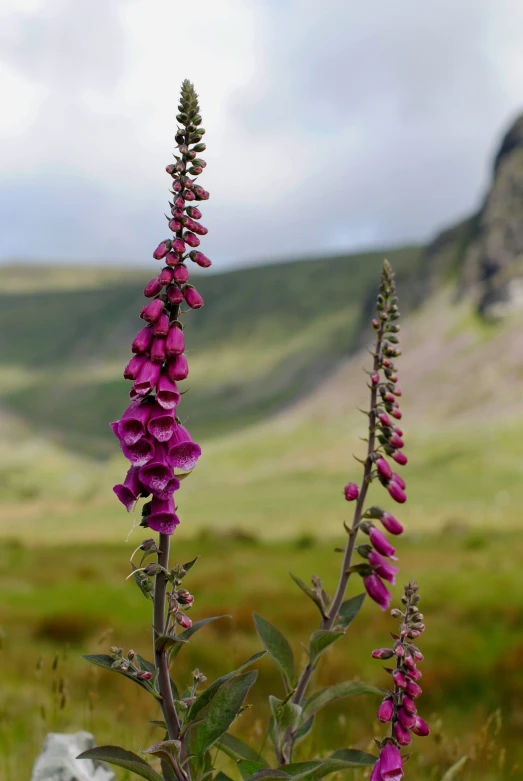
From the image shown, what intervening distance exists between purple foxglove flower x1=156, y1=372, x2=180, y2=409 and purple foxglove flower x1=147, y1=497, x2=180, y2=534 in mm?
500

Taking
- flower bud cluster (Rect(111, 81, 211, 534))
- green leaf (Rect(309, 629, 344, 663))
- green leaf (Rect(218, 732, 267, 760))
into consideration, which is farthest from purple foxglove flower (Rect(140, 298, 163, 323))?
green leaf (Rect(218, 732, 267, 760))

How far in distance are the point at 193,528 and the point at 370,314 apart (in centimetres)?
12783

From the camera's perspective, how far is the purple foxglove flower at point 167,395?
4098 mm

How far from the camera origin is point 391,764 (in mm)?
4168

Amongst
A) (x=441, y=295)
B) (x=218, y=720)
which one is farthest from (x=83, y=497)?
(x=218, y=720)

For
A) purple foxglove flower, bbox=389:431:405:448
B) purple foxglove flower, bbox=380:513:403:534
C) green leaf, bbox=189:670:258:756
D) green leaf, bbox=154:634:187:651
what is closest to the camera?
green leaf, bbox=154:634:187:651

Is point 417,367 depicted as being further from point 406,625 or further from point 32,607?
point 406,625

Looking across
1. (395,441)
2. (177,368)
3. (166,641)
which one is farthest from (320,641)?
(177,368)

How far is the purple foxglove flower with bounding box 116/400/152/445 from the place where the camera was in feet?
13.3

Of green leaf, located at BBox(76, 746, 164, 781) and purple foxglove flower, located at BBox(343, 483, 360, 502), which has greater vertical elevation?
purple foxglove flower, located at BBox(343, 483, 360, 502)

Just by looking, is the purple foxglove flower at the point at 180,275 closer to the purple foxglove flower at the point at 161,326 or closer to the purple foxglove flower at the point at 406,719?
the purple foxglove flower at the point at 161,326

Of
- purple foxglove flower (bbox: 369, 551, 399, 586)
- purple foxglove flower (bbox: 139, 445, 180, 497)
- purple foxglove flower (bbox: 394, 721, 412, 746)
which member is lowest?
purple foxglove flower (bbox: 394, 721, 412, 746)

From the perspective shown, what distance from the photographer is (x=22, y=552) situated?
39969 millimetres

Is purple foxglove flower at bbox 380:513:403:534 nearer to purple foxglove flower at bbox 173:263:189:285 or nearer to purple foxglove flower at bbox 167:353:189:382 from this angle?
purple foxglove flower at bbox 167:353:189:382
